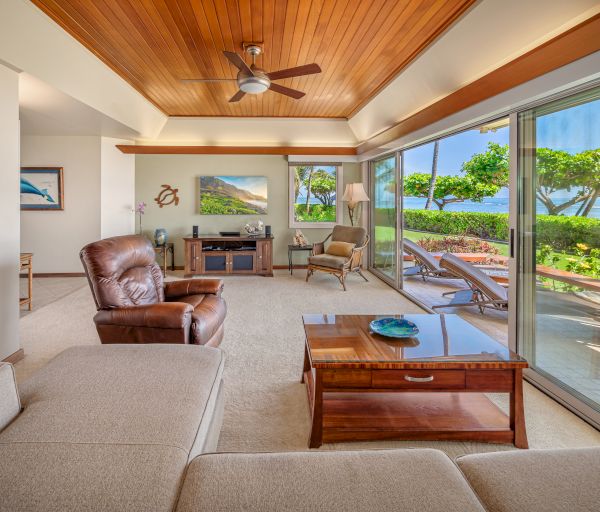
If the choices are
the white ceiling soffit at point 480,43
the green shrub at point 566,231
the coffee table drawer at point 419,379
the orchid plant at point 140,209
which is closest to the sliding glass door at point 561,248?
the green shrub at point 566,231

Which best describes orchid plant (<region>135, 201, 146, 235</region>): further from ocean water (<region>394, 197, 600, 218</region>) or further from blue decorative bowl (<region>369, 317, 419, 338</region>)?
blue decorative bowl (<region>369, 317, 419, 338</region>)

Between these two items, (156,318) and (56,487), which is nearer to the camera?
(56,487)

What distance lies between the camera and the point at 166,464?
114 cm

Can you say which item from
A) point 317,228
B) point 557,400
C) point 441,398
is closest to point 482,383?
point 441,398

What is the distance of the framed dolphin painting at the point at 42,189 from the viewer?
6.39 meters

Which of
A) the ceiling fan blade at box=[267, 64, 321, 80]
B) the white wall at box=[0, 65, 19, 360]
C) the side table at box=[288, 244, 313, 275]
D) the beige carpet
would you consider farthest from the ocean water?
the white wall at box=[0, 65, 19, 360]

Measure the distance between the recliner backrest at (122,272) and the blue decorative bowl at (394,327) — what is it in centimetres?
183

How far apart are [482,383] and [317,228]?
231 inches

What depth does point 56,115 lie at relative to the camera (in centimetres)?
498

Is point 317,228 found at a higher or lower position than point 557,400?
higher

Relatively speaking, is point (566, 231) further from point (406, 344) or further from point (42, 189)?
point (42, 189)

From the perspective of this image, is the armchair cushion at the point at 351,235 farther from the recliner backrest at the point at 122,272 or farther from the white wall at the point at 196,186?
the recliner backrest at the point at 122,272

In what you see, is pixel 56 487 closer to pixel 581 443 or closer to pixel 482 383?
pixel 482 383

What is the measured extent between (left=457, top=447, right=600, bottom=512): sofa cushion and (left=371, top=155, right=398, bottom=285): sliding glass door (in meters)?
4.86
